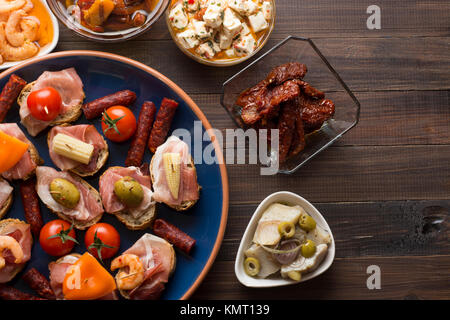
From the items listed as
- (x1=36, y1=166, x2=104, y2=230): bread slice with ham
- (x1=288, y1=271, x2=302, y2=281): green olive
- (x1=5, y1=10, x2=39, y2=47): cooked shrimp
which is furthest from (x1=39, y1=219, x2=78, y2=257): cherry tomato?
(x1=288, y1=271, x2=302, y2=281): green olive

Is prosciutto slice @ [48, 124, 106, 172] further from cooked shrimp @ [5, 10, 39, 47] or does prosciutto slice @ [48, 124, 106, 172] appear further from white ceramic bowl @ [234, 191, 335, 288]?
white ceramic bowl @ [234, 191, 335, 288]

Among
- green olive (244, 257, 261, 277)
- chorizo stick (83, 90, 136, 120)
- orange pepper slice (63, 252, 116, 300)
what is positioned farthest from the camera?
chorizo stick (83, 90, 136, 120)

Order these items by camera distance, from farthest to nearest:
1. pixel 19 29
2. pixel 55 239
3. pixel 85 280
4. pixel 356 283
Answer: pixel 356 283
pixel 19 29
pixel 55 239
pixel 85 280

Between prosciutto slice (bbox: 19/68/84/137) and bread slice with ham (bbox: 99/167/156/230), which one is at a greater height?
prosciutto slice (bbox: 19/68/84/137)

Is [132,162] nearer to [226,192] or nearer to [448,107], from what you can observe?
[226,192]

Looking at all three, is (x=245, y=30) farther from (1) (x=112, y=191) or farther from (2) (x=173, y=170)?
(1) (x=112, y=191)

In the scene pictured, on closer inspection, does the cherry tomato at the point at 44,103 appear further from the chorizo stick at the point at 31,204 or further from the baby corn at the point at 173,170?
the baby corn at the point at 173,170

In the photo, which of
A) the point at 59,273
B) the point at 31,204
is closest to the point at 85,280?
the point at 59,273
